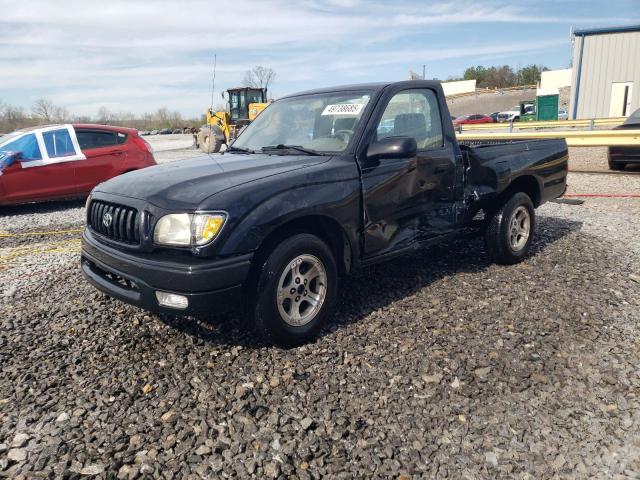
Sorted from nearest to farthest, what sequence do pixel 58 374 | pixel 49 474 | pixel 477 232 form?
pixel 49 474, pixel 58 374, pixel 477 232

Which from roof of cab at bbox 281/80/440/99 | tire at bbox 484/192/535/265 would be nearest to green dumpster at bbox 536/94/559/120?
tire at bbox 484/192/535/265

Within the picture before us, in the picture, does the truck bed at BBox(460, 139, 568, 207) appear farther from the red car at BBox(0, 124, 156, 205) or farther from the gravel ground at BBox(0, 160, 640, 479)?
the red car at BBox(0, 124, 156, 205)

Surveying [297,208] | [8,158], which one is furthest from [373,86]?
[8,158]

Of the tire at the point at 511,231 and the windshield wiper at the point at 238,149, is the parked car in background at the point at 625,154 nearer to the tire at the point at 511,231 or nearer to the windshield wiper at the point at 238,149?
the tire at the point at 511,231

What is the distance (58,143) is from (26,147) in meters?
0.51

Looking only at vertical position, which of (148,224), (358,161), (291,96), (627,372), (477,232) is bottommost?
(627,372)

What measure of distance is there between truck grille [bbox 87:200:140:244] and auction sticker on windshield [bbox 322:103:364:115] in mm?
1815

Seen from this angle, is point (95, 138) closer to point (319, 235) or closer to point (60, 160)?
point (60, 160)

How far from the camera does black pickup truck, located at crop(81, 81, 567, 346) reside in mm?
3016

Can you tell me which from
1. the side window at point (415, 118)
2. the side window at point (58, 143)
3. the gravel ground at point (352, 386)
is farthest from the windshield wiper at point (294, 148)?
the side window at point (58, 143)

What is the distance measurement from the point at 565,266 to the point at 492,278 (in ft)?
3.07

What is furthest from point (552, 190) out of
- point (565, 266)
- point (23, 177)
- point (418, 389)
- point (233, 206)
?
point (23, 177)

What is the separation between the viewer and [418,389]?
3.02 m

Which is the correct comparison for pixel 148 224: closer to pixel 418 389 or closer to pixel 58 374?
pixel 58 374
